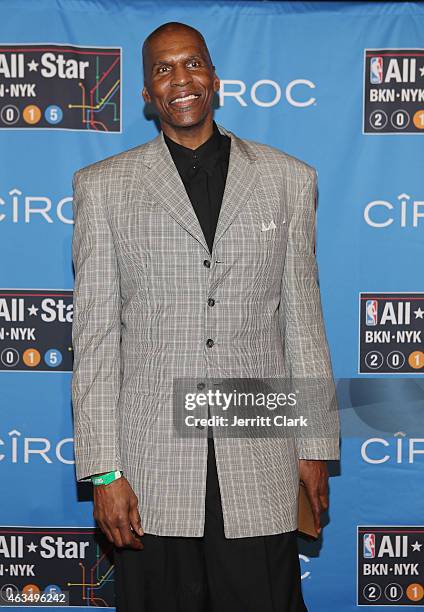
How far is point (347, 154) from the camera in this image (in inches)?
112

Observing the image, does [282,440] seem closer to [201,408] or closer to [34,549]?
[201,408]

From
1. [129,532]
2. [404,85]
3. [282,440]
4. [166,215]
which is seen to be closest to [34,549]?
[129,532]

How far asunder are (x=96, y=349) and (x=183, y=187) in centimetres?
47

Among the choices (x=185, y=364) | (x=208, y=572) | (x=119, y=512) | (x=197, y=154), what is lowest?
(x=208, y=572)

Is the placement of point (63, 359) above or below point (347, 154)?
below

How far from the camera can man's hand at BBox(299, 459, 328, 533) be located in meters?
2.12

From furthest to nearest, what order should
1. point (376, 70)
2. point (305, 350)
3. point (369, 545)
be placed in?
1. point (369, 545)
2. point (376, 70)
3. point (305, 350)

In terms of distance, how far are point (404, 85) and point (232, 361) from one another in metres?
1.39

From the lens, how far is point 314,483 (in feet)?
7.02

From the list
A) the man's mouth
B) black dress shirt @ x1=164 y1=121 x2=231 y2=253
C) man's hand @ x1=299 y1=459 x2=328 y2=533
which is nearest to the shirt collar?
black dress shirt @ x1=164 y1=121 x2=231 y2=253

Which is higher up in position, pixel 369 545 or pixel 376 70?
pixel 376 70

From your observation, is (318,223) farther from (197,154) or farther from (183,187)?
Answer: (183,187)

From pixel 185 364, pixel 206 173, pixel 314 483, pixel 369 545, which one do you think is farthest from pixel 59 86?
pixel 369 545

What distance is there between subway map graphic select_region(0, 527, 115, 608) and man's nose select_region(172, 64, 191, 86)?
66.0 inches
